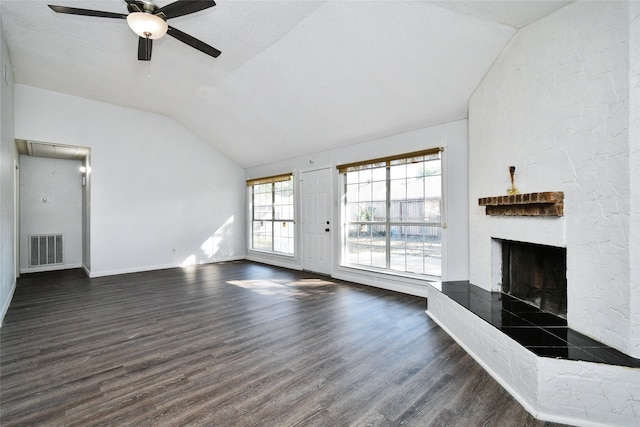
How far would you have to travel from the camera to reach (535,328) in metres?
2.22

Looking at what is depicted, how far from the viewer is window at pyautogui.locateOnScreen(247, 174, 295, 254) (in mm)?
6684

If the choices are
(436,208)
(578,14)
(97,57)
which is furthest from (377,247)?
(97,57)

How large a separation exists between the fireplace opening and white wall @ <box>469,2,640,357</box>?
0.24 m

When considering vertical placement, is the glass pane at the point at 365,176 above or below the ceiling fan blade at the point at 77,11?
below

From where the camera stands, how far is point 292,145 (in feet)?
19.3

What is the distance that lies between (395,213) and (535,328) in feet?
8.66

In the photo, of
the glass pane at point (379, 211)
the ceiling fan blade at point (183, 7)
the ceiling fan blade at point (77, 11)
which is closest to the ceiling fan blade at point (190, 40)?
the ceiling fan blade at point (183, 7)

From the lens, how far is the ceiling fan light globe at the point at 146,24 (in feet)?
8.35

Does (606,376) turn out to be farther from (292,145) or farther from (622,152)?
(292,145)

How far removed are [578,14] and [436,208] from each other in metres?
2.46

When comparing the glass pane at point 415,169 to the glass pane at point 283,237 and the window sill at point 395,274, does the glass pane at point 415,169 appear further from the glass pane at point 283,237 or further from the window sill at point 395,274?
the glass pane at point 283,237

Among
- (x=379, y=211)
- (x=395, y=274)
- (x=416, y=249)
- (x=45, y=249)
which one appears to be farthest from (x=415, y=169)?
(x=45, y=249)

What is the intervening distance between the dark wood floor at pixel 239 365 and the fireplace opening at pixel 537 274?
2.88ft

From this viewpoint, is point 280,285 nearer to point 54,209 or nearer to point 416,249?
point 416,249
